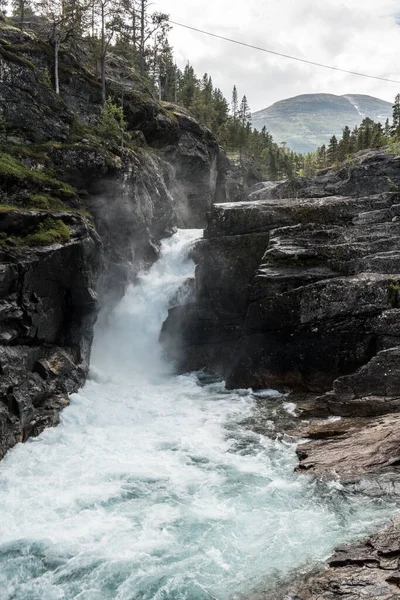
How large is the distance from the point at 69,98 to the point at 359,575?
36.5 metres

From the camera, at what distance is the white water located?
34.0 feet

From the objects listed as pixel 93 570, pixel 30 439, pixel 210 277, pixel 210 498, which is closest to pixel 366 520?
pixel 210 498

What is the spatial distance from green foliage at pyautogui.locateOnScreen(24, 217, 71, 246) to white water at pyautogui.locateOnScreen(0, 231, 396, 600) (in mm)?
7927

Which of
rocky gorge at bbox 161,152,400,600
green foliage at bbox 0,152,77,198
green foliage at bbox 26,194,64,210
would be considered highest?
green foliage at bbox 0,152,77,198

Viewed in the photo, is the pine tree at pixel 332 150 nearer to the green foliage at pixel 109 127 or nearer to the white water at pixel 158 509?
the green foliage at pixel 109 127

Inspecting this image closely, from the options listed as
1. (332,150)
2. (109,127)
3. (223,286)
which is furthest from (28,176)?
(332,150)

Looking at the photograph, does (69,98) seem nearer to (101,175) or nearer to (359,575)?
(101,175)

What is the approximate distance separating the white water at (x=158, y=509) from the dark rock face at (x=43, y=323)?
109cm

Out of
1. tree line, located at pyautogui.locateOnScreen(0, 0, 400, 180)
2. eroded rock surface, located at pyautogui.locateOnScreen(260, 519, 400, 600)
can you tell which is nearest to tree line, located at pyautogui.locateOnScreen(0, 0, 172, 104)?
tree line, located at pyautogui.locateOnScreen(0, 0, 400, 180)

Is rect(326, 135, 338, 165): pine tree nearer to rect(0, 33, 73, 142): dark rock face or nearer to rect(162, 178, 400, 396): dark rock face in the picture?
rect(162, 178, 400, 396): dark rock face

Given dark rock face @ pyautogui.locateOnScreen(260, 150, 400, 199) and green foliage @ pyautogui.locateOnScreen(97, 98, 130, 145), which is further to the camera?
dark rock face @ pyautogui.locateOnScreen(260, 150, 400, 199)

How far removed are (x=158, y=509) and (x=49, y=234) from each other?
44.7 feet

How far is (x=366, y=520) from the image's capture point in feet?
37.4

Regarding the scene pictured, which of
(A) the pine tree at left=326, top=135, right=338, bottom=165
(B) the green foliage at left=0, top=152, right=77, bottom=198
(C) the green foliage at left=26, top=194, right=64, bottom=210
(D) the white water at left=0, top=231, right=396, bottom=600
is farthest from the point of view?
(A) the pine tree at left=326, top=135, right=338, bottom=165
